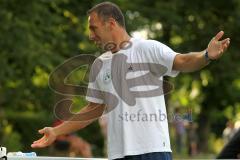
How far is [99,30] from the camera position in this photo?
5.28m

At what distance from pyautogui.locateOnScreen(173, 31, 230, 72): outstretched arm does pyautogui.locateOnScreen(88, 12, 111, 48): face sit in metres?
0.56

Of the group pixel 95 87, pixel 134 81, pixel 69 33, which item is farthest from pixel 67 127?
pixel 69 33

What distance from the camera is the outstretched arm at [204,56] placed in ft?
15.9

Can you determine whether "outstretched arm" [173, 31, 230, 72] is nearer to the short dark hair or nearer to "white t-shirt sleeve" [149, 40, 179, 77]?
"white t-shirt sleeve" [149, 40, 179, 77]

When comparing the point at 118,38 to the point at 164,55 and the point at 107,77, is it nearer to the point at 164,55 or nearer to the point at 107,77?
the point at 107,77

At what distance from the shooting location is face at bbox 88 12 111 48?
17.2ft

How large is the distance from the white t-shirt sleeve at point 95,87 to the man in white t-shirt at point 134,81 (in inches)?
2.7

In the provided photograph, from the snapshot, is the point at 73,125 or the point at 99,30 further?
the point at 73,125

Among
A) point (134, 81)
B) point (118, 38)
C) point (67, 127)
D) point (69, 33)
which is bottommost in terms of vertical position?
point (67, 127)

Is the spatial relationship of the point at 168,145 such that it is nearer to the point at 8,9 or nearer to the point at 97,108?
the point at 97,108

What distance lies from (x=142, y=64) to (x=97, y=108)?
683 millimetres

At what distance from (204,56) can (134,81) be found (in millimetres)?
525

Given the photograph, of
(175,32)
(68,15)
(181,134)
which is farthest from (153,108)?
(181,134)

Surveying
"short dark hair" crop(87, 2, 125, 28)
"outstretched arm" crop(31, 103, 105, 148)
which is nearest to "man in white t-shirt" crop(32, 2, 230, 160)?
"short dark hair" crop(87, 2, 125, 28)
